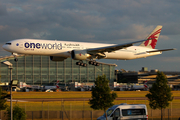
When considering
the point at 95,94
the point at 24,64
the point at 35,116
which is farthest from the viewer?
the point at 24,64

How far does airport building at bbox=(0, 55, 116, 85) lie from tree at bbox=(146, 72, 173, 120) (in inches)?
3183

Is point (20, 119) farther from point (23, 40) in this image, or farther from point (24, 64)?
point (24, 64)

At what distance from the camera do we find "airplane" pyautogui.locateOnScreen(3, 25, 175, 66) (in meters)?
45.6

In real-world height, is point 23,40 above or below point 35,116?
above

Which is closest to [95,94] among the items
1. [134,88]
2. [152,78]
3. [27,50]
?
[27,50]

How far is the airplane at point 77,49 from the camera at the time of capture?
45612 millimetres

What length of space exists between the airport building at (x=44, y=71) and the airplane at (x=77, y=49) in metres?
58.9

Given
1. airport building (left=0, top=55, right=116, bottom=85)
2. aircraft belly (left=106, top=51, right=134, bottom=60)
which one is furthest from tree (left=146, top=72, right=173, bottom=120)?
airport building (left=0, top=55, right=116, bottom=85)

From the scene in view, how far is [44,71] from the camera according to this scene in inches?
4422

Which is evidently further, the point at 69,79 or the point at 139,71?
the point at 139,71

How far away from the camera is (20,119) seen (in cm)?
2700

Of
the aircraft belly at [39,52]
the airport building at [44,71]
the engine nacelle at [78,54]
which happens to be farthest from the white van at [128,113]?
the airport building at [44,71]

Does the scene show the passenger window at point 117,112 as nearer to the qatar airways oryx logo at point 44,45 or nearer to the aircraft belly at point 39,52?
the aircraft belly at point 39,52

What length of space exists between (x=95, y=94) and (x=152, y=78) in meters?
131
